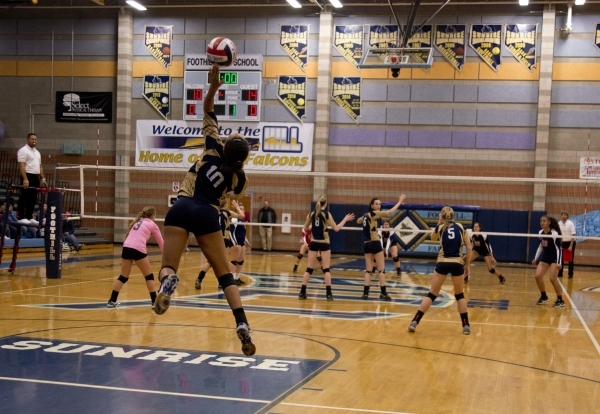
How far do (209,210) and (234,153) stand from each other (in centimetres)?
55

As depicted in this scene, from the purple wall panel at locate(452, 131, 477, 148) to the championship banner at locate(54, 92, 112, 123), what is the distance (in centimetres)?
1393

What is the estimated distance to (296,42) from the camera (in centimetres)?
2853

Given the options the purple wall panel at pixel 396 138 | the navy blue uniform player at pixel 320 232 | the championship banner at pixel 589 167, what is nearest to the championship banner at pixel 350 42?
the purple wall panel at pixel 396 138

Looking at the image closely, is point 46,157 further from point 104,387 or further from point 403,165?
point 104,387

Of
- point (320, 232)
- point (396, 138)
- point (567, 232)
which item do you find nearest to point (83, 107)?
point (396, 138)

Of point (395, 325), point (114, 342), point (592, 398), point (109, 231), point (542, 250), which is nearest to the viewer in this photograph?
point (592, 398)

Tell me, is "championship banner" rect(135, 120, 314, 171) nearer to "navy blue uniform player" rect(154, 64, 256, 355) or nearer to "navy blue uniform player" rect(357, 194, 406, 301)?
"navy blue uniform player" rect(357, 194, 406, 301)

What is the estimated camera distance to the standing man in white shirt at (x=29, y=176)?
614 inches

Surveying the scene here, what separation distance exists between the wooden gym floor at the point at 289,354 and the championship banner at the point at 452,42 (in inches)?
539

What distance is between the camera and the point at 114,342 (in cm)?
919

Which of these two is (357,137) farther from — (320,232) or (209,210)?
(209,210)

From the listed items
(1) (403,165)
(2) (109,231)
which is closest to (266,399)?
(1) (403,165)

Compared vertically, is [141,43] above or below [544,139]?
above

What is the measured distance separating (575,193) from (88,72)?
19758 mm
